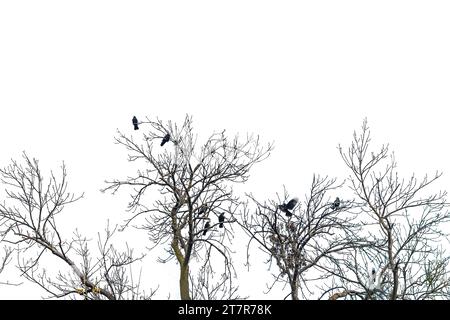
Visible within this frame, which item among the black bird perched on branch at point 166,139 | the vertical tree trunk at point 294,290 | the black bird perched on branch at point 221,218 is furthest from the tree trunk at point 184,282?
the vertical tree trunk at point 294,290

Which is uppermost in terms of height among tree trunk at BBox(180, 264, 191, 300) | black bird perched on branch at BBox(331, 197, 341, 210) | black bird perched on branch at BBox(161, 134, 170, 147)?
black bird perched on branch at BBox(161, 134, 170, 147)

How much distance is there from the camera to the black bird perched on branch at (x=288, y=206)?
1198 centimetres

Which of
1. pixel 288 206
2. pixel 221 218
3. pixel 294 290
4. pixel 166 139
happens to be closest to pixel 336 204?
pixel 288 206

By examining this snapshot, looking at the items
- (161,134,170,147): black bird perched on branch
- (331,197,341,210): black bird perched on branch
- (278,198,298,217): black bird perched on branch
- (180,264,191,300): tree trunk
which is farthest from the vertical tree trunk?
(161,134,170,147): black bird perched on branch

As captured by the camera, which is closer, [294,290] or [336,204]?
[294,290]

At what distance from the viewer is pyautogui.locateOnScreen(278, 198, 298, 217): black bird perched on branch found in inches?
472

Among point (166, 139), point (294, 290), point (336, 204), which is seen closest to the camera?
point (294, 290)

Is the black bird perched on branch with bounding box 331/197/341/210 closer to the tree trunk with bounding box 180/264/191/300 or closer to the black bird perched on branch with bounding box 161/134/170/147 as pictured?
the tree trunk with bounding box 180/264/191/300

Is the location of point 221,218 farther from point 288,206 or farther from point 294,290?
point 294,290

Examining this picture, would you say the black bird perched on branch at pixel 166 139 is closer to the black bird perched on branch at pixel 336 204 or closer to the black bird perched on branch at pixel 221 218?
the black bird perched on branch at pixel 221 218

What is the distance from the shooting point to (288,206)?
1205 cm

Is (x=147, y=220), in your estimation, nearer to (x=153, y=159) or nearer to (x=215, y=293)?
(x=153, y=159)
